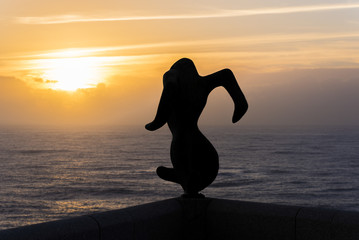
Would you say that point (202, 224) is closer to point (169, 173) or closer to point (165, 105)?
point (169, 173)

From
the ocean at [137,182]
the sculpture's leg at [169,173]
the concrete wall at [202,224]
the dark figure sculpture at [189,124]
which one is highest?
the dark figure sculpture at [189,124]

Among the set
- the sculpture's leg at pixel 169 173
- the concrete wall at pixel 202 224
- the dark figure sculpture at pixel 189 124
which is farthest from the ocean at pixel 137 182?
the concrete wall at pixel 202 224

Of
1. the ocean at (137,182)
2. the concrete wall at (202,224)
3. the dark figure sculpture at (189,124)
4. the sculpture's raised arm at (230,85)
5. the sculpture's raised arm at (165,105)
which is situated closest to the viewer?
the concrete wall at (202,224)

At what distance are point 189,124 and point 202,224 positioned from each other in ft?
3.92

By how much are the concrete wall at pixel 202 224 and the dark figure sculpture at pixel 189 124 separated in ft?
1.08

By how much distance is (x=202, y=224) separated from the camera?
19.1 feet

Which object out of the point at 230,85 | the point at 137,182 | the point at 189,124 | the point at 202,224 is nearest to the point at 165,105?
the point at 189,124

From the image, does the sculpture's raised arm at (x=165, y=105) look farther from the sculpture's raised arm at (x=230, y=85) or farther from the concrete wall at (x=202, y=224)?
the concrete wall at (x=202, y=224)

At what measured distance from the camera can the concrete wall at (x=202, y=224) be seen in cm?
435

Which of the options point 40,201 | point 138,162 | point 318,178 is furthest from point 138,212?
point 138,162

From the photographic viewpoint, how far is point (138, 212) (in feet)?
16.8

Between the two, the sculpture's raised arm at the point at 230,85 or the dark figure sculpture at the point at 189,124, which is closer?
the dark figure sculpture at the point at 189,124

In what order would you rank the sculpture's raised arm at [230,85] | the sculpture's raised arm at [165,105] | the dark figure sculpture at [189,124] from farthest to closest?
the sculpture's raised arm at [230,85]
the dark figure sculpture at [189,124]
the sculpture's raised arm at [165,105]

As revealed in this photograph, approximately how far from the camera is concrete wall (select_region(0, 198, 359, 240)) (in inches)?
171
